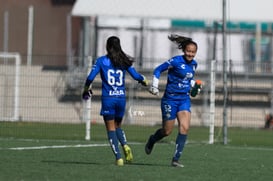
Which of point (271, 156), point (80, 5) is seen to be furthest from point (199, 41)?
point (271, 156)

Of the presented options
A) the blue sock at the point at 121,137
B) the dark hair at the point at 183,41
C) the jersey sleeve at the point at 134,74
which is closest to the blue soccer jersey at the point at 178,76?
the dark hair at the point at 183,41

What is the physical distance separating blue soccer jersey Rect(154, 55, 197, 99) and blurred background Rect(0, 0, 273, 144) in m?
10.1

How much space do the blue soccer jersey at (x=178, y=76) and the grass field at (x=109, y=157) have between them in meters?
1.12

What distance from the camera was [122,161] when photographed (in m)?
18.0

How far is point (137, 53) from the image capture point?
38125 mm

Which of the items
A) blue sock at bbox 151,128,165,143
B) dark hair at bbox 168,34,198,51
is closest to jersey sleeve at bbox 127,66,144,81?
dark hair at bbox 168,34,198,51

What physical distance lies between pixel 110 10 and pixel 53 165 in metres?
20.0

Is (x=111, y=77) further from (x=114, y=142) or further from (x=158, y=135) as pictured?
(x=158, y=135)

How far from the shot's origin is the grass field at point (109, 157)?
53.6ft

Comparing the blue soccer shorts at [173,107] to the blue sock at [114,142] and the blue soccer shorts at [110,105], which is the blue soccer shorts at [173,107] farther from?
the blue sock at [114,142]

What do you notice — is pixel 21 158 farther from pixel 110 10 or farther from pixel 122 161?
pixel 110 10

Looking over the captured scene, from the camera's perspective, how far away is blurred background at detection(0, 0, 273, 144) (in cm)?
3011

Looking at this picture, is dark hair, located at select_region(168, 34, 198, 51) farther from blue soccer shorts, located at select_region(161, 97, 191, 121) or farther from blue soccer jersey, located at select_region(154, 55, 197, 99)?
blue soccer shorts, located at select_region(161, 97, 191, 121)

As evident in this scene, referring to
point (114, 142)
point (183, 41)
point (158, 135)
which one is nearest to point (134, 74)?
point (114, 142)
